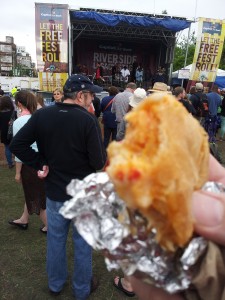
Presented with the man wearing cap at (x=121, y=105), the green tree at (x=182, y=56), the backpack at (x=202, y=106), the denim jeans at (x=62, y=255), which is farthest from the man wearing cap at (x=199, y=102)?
the green tree at (x=182, y=56)

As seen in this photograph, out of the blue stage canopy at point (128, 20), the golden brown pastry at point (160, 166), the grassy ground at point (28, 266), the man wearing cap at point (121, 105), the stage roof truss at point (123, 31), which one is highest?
the blue stage canopy at point (128, 20)

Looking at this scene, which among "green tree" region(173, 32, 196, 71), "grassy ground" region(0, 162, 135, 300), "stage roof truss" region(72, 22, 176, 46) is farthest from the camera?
"green tree" region(173, 32, 196, 71)

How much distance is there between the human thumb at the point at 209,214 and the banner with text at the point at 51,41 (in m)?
12.9

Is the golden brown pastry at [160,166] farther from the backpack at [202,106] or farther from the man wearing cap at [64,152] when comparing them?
the backpack at [202,106]

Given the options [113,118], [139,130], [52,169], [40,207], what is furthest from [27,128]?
[113,118]

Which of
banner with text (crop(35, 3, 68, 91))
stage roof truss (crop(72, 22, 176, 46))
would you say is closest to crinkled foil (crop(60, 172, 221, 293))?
banner with text (crop(35, 3, 68, 91))

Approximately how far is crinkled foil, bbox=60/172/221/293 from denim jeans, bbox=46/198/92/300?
4.85ft

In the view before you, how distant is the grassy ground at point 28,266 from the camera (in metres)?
3.10

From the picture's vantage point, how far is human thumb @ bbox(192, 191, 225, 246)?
1.07m

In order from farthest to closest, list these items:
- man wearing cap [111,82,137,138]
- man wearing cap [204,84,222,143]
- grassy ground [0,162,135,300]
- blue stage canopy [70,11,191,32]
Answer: blue stage canopy [70,11,191,32] < man wearing cap [204,84,222,143] < man wearing cap [111,82,137,138] < grassy ground [0,162,135,300]

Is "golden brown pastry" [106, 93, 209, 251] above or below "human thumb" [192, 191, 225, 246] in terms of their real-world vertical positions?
above

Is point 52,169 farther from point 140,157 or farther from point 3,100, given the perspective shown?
point 3,100

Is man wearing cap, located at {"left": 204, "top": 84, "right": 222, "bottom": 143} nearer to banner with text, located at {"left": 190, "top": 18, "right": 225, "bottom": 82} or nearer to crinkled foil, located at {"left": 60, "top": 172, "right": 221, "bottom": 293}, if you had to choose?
banner with text, located at {"left": 190, "top": 18, "right": 225, "bottom": 82}

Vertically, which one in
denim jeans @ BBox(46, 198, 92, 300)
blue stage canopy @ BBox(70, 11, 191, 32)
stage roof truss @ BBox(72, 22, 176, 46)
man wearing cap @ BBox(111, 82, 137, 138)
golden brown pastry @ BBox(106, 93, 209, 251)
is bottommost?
denim jeans @ BBox(46, 198, 92, 300)
